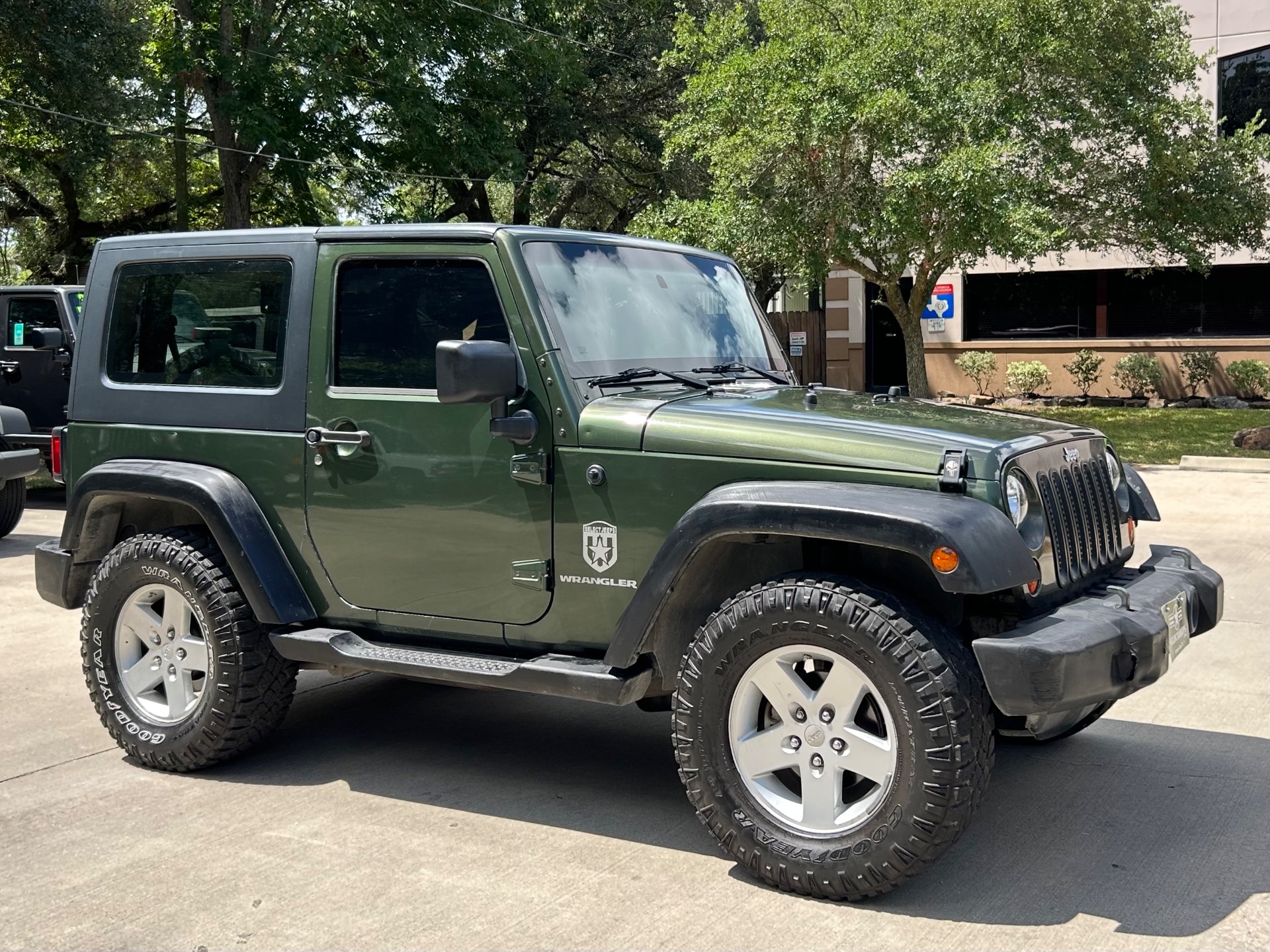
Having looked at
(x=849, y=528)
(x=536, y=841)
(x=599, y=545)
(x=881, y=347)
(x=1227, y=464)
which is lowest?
(x=1227, y=464)

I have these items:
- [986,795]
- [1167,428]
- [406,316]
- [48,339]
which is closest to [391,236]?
[406,316]

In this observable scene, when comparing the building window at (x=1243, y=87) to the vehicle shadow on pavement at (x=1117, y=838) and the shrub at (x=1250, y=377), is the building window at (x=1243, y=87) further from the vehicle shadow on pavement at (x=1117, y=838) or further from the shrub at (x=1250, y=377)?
the vehicle shadow on pavement at (x=1117, y=838)

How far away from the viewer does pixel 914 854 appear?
11.9ft

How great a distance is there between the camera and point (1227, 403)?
2478 cm

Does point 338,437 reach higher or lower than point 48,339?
lower

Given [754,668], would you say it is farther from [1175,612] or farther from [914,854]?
[1175,612]

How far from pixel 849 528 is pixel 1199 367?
78.8ft

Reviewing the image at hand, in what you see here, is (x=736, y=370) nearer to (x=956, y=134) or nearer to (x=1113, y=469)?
(x=1113, y=469)

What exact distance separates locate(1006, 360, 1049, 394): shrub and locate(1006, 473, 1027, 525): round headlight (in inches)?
935

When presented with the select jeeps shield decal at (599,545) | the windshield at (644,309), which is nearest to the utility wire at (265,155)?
the windshield at (644,309)

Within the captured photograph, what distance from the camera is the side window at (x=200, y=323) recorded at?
16.1 ft

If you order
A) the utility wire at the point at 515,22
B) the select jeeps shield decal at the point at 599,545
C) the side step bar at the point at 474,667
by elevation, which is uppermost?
the utility wire at the point at 515,22

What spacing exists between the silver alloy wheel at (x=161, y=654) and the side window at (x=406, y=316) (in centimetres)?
113

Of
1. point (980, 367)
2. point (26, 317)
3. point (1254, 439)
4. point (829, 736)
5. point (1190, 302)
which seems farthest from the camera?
point (980, 367)
